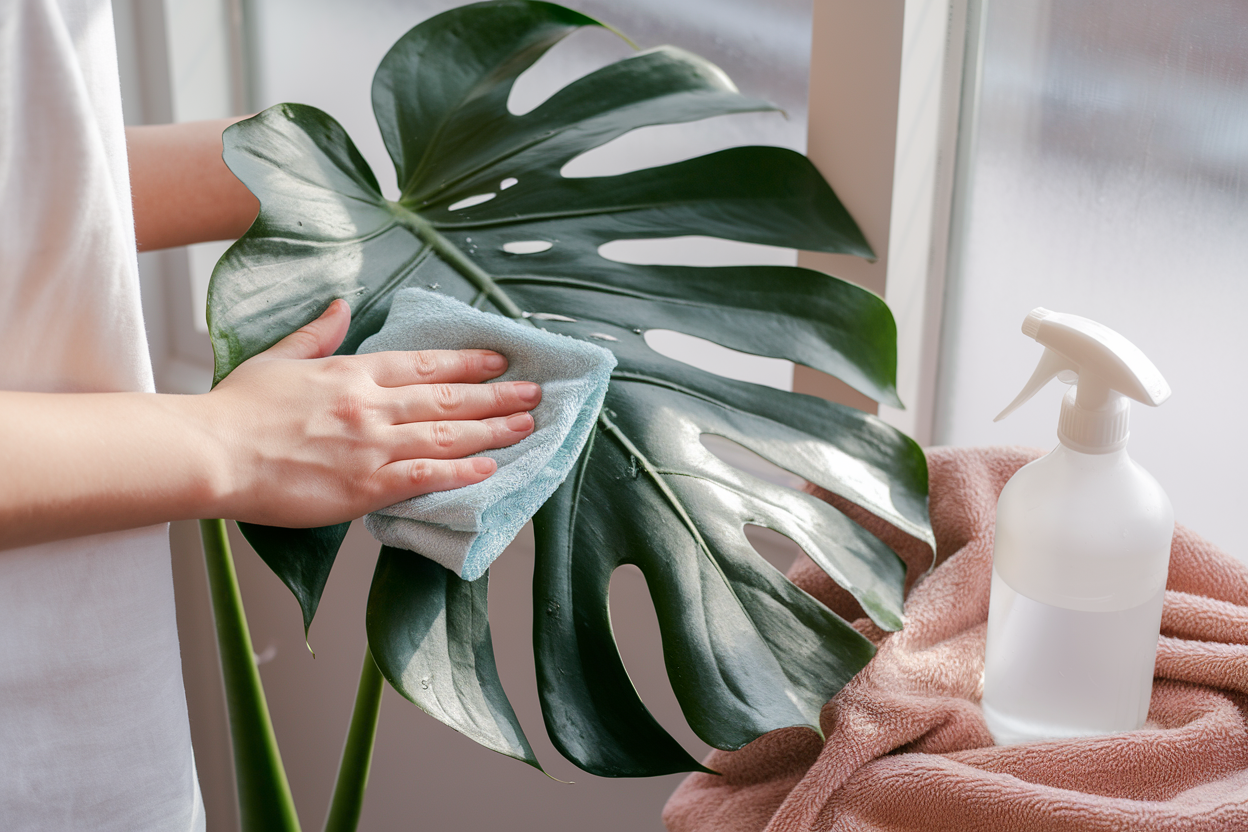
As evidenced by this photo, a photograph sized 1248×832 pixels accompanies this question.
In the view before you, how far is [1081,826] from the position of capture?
0.48m

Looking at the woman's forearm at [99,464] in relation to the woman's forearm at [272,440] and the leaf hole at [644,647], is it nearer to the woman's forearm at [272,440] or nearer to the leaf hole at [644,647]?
the woman's forearm at [272,440]

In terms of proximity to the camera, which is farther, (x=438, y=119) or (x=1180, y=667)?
(x=438, y=119)

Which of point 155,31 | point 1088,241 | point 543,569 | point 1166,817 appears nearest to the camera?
point 1166,817

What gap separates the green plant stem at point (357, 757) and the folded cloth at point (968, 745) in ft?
0.91

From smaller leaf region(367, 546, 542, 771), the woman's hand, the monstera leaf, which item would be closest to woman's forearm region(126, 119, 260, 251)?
the monstera leaf

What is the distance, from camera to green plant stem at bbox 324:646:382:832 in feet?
2.56

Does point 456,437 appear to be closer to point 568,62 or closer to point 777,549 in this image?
point 777,549

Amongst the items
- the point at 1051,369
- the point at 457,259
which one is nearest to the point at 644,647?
the point at 457,259

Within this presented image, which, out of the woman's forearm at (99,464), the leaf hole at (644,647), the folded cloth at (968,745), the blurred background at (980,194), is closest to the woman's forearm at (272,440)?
the woman's forearm at (99,464)

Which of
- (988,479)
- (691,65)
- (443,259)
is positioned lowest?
(988,479)

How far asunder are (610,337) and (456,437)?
0.51ft

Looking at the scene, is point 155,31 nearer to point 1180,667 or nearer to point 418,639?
point 418,639

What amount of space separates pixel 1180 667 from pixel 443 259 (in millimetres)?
527

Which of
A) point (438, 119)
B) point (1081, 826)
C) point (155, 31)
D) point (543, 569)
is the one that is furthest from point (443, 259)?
point (155, 31)
